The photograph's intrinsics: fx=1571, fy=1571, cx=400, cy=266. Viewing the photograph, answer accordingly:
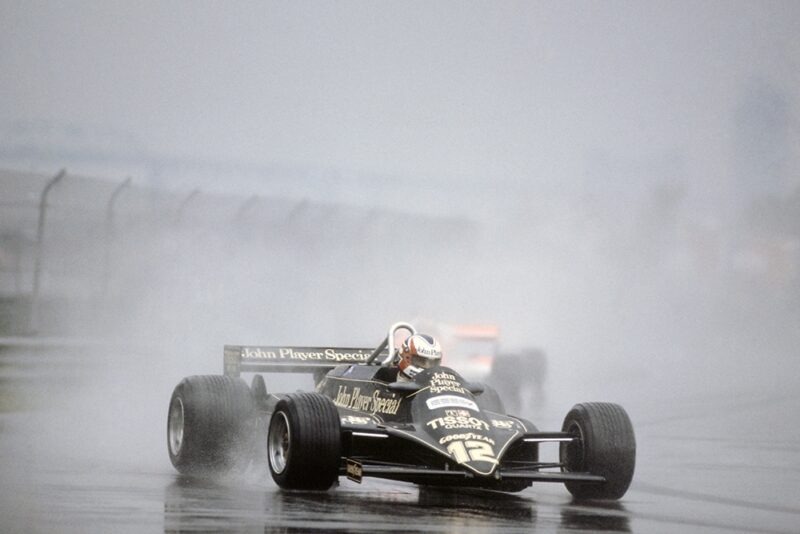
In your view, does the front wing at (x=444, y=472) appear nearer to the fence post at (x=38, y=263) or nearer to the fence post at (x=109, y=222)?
the fence post at (x=38, y=263)

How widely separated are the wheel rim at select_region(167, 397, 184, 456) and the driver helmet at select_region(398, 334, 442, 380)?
220cm

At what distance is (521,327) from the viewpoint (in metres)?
36.3

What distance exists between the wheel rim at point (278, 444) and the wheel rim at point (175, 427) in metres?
2.04

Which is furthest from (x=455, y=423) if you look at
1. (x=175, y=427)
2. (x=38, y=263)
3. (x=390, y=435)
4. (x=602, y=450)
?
(x=38, y=263)

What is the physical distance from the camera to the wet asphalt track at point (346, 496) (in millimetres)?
9797

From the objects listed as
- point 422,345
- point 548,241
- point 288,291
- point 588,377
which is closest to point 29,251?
point 288,291

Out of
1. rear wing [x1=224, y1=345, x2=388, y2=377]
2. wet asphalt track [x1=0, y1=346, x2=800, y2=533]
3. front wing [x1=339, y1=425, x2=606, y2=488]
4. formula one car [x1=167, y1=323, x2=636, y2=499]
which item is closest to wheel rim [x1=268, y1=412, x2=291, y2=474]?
formula one car [x1=167, y1=323, x2=636, y2=499]

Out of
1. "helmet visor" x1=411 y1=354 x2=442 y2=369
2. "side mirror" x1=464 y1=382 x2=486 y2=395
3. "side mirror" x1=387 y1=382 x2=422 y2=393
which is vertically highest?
"helmet visor" x1=411 y1=354 x2=442 y2=369

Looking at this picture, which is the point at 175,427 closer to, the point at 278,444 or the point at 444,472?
the point at 278,444

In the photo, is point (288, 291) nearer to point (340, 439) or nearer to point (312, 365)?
point (312, 365)

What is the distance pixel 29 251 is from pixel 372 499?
18833 millimetres

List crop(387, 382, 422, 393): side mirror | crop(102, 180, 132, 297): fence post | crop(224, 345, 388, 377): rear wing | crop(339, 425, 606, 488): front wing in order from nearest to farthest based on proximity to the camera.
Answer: crop(339, 425, 606, 488): front wing < crop(387, 382, 422, 393): side mirror < crop(224, 345, 388, 377): rear wing < crop(102, 180, 132, 297): fence post

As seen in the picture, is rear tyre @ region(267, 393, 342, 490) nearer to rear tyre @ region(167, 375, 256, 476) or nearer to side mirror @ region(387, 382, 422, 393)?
side mirror @ region(387, 382, 422, 393)

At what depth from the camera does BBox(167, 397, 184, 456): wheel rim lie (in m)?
13.7
